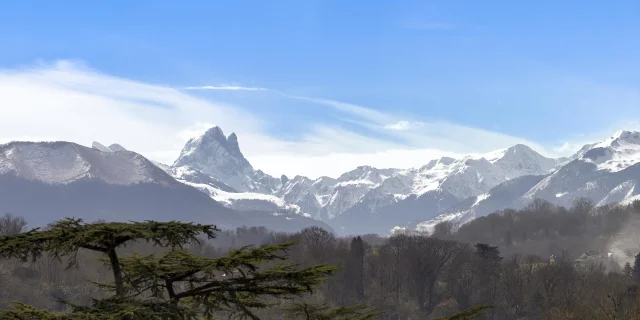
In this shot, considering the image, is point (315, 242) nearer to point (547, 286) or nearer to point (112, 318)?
point (547, 286)

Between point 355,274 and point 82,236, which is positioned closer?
point 82,236

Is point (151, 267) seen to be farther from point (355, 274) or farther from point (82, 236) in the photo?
point (355, 274)

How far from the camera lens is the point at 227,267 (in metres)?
15.6

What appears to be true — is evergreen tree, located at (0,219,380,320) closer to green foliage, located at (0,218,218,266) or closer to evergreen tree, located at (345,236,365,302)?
green foliage, located at (0,218,218,266)

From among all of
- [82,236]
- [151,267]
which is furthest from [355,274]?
[82,236]

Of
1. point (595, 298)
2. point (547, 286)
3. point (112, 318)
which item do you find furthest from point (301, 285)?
point (547, 286)

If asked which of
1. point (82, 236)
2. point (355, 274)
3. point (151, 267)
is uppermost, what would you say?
point (82, 236)

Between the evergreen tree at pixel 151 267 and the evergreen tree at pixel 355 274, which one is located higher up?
the evergreen tree at pixel 151 267

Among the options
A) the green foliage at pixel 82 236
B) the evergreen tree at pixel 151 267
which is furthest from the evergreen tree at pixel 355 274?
the green foliage at pixel 82 236

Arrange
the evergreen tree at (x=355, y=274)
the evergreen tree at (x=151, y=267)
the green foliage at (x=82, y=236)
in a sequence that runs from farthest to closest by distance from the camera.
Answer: the evergreen tree at (x=355, y=274), the green foliage at (x=82, y=236), the evergreen tree at (x=151, y=267)

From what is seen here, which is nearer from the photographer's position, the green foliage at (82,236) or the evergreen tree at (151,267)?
the evergreen tree at (151,267)

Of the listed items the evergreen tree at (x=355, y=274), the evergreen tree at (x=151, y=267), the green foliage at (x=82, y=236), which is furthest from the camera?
the evergreen tree at (x=355, y=274)

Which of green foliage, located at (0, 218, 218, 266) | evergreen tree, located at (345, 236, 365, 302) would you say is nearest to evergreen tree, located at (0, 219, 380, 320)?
green foliage, located at (0, 218, 218, 266)

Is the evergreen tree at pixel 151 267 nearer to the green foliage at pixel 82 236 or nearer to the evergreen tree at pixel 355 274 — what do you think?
the green foliage at pixel 82 236
